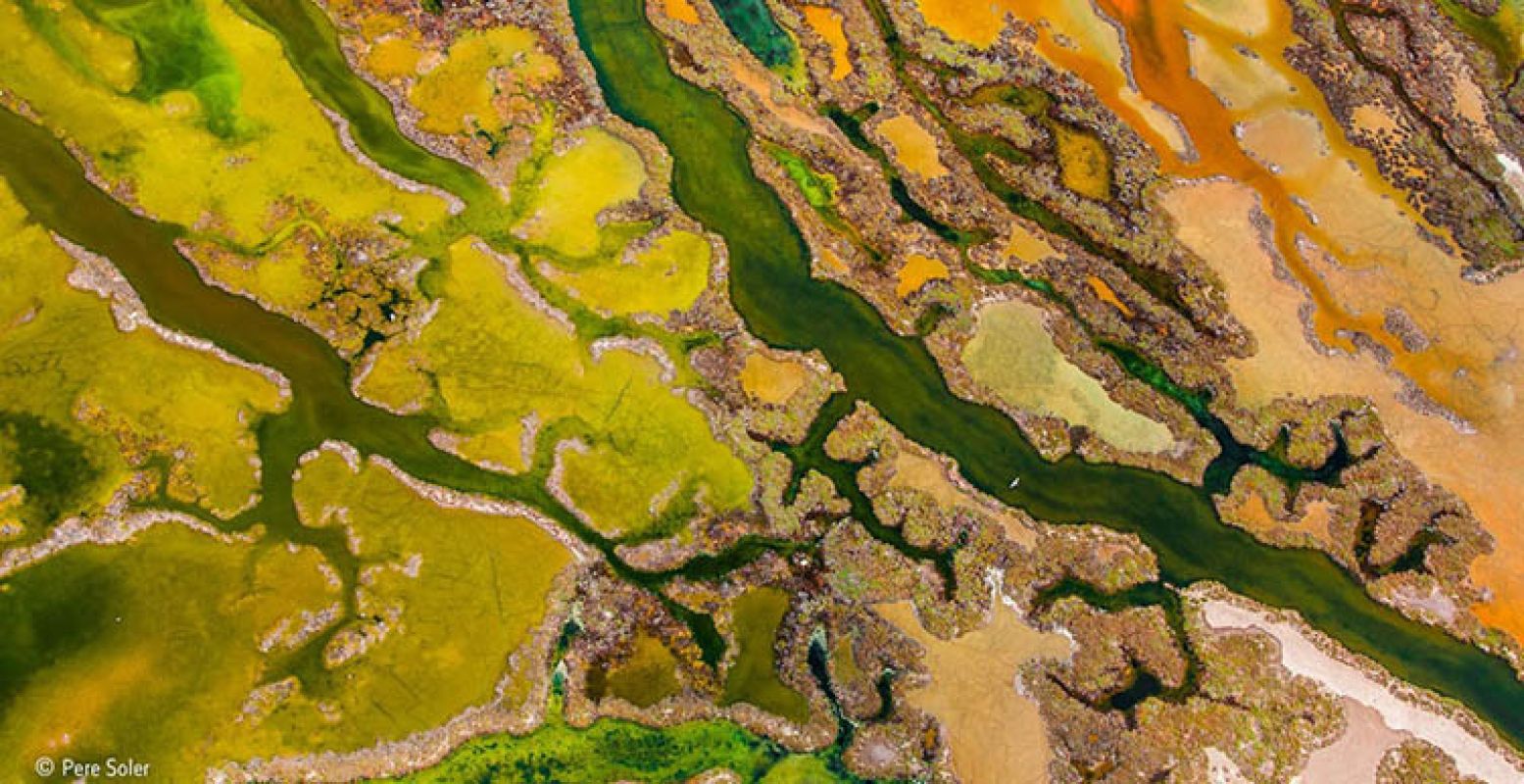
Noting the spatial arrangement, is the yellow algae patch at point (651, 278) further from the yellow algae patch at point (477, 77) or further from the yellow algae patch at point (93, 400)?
the yellow algae patch at point (93, 400)

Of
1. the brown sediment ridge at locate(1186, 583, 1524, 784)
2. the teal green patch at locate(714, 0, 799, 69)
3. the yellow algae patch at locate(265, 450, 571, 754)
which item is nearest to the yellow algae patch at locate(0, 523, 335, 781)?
the yellow algae patch at locate(265, 450, 571, 754)

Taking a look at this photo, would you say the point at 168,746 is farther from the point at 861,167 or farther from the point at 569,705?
the point at 861,167

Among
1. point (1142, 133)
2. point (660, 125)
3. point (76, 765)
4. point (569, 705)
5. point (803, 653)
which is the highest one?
point (1142, 133)

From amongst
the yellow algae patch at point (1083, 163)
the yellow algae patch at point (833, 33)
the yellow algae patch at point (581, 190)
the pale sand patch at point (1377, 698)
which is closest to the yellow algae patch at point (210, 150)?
the yellow algae patch at point (581, 190)

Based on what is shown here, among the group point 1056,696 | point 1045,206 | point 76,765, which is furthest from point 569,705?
point 1045,206

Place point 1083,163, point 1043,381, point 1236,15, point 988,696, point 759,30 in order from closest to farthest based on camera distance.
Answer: point 988,696 < point 1043,381 < point 1083,163 < point 759,30 < point 1236,15

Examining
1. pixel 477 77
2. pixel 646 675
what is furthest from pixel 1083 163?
pixel 646 675

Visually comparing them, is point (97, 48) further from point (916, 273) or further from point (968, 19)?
point (968, 19)
